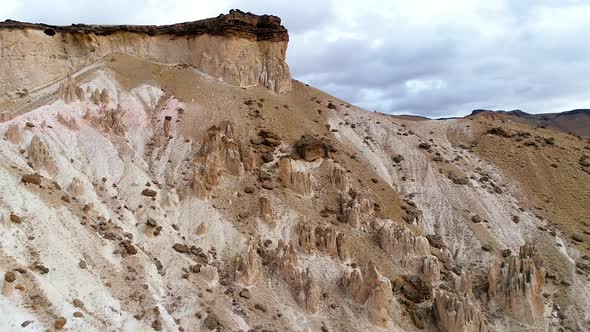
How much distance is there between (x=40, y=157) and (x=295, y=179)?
12760mm

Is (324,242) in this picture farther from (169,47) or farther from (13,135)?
(169,47)

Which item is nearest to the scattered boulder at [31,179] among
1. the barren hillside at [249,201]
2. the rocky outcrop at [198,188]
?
the barren hillside at [249,201]

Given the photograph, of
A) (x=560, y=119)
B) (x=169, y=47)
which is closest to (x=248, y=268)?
(x=169, y=47)

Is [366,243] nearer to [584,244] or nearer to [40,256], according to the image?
[584,244]

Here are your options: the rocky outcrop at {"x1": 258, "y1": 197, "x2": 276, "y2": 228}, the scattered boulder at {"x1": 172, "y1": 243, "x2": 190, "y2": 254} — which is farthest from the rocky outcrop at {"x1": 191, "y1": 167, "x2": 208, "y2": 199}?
the scattered boulder at {"x1": 172, "y1": 243, "x2": 190, "y2": 254}

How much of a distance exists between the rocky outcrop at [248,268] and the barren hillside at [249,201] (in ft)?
0.29

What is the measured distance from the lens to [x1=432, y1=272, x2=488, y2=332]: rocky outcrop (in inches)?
922

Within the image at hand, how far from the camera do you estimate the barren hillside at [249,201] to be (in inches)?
864

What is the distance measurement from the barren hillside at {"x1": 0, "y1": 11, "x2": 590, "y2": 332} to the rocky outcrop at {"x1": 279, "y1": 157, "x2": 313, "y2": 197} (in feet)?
0.36

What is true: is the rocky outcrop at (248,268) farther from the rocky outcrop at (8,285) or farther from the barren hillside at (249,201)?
the rocky outcrop at (8,285)

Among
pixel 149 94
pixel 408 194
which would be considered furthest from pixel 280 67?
pixel 408 194

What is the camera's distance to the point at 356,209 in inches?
1123

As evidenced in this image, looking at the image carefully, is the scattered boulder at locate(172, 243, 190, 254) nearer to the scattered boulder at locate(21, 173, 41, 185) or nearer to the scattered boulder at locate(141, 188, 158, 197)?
the scattered boulder at locate(141, 188, 158, 197)

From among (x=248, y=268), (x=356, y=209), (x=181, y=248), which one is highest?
(x=356, y=209)
